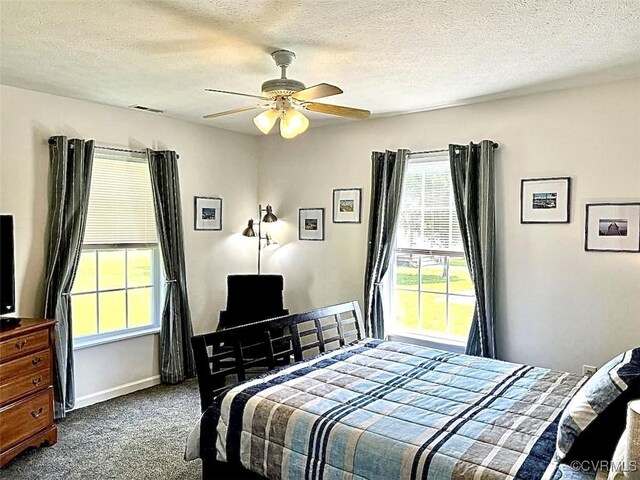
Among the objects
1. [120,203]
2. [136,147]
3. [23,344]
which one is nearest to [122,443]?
[23,344]

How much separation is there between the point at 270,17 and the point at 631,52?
6.58 feet

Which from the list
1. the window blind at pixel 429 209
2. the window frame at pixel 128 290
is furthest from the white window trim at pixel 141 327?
the window blind at pixel 429 209

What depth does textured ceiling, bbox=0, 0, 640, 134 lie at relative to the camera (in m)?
2.25

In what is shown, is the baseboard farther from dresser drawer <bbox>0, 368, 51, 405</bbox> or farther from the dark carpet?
dresser drawer <bbox>0, 368, 51, 405</bbox>

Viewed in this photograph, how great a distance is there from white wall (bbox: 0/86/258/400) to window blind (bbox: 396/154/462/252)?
5.99 feet

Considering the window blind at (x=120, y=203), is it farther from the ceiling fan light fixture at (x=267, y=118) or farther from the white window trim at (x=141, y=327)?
the ceiling fan light fixture at (x=267, y=118)

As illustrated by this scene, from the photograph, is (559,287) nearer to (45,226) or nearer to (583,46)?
(583,46)

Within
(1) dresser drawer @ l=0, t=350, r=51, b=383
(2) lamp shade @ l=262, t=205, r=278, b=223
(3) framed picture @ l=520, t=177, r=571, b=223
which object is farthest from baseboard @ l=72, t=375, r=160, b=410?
(3) framed picture @ l=520, t=177, r=571, b=223

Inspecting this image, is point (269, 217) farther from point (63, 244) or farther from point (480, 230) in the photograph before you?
point (480, 230)

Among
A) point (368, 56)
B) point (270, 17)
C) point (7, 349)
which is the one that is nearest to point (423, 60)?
point (368, 56)

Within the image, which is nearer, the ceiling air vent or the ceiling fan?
the ceiling fan

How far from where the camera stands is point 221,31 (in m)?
2.50

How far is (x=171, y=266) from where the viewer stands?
178 inches

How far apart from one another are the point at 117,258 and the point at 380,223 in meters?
2.31
